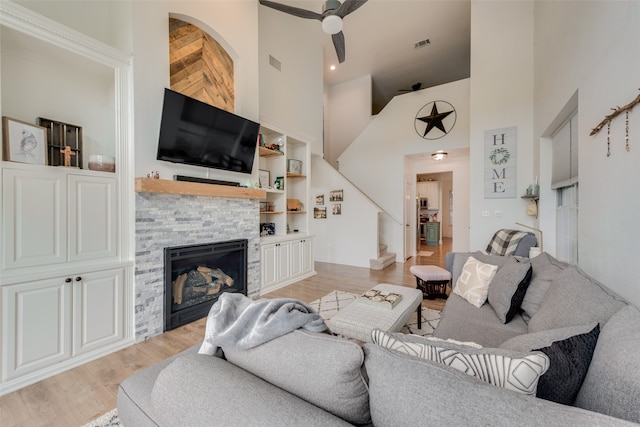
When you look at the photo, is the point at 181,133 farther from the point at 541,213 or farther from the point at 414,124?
the point at 414,124

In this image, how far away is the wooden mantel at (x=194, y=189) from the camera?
232 cm

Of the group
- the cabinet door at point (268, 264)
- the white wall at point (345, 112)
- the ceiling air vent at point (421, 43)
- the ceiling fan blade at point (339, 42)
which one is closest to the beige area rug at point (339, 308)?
the cabinet door at point (268, 264)

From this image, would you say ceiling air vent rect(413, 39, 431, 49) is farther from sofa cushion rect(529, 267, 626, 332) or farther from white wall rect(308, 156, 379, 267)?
sofa cushion rect(529, 267, 626, 332)

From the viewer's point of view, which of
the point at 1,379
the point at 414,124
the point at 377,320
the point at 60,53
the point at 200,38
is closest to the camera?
the point at 1,379

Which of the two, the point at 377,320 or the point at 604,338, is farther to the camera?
the point at 377,320

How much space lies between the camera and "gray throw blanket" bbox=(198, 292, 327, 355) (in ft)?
2.86

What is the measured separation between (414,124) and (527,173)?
2.70m

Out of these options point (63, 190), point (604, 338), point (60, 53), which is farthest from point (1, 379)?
point (604, 338)

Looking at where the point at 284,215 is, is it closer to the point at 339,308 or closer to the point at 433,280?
the point at 339,308

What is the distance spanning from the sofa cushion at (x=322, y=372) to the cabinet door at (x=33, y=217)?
2.24 meters

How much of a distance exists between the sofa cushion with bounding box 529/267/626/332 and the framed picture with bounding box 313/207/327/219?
462 cm

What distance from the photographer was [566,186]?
9.26 ft

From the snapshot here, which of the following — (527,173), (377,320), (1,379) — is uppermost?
(527,173)

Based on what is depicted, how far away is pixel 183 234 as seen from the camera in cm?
271
